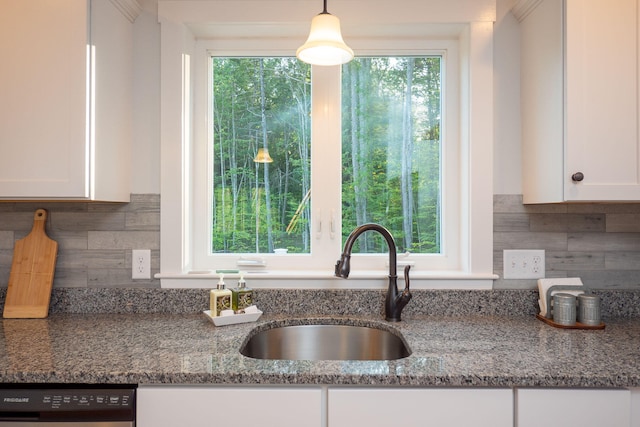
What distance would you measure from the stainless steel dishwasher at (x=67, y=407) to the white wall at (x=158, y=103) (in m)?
0.84

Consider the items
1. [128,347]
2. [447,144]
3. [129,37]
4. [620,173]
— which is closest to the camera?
[128,347]

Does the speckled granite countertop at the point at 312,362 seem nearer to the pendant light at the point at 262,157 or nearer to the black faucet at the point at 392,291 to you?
the black faucet at the point at 392,291

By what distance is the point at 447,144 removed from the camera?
1.73m

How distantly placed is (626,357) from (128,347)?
1.43m

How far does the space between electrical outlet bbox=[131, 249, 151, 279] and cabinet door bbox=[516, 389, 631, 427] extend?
1.38 metres

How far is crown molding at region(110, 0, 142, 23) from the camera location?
149 centimetres

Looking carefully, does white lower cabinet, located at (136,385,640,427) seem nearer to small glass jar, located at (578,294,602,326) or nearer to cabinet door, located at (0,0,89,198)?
small glass jar, located at (578,294,602,326)

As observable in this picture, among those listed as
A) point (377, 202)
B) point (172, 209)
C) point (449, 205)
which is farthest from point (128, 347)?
point (449, 205)

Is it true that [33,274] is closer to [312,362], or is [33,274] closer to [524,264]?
[312,362]

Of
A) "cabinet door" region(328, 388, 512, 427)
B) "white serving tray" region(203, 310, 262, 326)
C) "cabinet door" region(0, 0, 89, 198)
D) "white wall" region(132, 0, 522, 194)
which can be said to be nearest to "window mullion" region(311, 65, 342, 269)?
"white serving tray" region(203, 310, 262, 326)

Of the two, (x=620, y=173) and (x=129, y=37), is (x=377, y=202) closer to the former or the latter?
(x=620, y=173)

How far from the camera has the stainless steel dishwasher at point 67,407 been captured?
978mm

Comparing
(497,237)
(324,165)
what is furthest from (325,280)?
(497,237)

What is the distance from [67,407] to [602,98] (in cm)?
183
